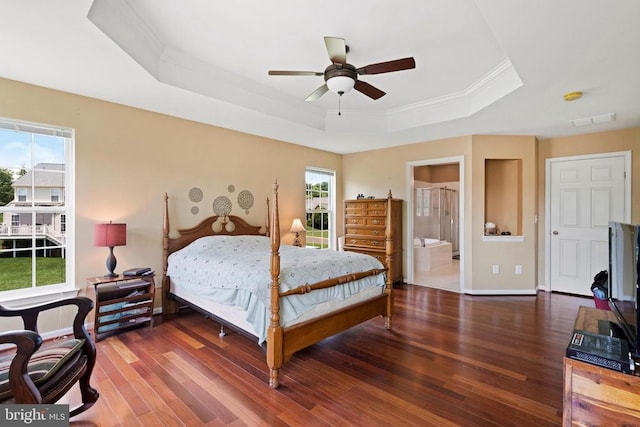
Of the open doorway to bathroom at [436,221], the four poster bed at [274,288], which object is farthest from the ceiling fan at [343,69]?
the open doorway to bathroom at [436,221]

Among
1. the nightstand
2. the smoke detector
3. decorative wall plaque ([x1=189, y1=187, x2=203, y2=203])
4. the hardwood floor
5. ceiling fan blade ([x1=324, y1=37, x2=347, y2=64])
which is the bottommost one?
the hardwood floor

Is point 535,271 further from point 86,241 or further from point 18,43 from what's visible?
point 18,43

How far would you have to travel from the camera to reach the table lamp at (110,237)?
3.18m

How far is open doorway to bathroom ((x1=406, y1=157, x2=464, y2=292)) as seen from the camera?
6.70 m

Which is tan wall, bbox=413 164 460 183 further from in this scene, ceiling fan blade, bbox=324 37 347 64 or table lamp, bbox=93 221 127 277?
table lamp, bbox=93 221 127 277

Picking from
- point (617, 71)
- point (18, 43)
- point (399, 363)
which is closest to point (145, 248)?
point (18, 43)

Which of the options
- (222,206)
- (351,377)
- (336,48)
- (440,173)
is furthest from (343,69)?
(440,173)

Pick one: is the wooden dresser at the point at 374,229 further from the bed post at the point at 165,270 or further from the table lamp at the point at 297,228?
the bed post at the point at 165,270

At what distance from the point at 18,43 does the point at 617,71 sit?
488 centimetres

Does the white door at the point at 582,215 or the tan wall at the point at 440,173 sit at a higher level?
the tan wall at the point at 440,173

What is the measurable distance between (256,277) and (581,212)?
5037 mm

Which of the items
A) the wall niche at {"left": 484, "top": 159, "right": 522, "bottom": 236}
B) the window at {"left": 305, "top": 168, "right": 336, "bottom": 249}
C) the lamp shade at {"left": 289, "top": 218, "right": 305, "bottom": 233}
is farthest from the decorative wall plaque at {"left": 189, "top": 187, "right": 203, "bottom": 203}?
the wall niche at {"left": 484, "top": 159, "right": 522, "bottom": 236}

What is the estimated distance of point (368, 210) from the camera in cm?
556

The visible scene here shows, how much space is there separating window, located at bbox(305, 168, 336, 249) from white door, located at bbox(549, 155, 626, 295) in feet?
12.6
